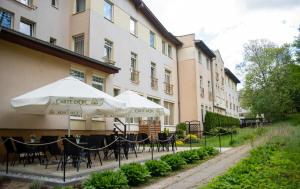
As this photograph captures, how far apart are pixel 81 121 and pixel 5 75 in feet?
14.7

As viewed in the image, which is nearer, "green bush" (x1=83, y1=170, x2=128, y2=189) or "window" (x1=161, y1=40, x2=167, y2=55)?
"green bush" (x1=83, y1=170, x2=128, y2=189)

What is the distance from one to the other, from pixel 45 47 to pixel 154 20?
1436cm

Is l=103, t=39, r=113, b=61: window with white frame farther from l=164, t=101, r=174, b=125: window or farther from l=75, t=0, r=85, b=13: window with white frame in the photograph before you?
l=164, t=101, r=174, b=125: window

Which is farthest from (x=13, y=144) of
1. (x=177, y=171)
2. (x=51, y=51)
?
(x=177, y=171)

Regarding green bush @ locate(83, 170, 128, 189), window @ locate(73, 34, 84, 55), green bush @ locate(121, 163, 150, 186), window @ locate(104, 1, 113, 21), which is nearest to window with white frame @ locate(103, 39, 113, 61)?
window @ locate(73, 34, 84, 55)

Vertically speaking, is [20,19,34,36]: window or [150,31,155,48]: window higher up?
[150,31,155,48]: window

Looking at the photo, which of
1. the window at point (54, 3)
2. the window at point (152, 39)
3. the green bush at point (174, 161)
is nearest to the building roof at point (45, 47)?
the window at point (54, 3)

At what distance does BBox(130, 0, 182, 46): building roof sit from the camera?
22266mm

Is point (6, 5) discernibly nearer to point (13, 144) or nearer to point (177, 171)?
point (13, 144)

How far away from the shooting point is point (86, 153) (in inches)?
374

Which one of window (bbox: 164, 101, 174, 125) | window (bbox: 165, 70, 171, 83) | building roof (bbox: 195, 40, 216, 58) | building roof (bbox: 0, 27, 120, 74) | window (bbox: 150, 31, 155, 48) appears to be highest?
building roof (bbox: 195, 40, 216, 58)

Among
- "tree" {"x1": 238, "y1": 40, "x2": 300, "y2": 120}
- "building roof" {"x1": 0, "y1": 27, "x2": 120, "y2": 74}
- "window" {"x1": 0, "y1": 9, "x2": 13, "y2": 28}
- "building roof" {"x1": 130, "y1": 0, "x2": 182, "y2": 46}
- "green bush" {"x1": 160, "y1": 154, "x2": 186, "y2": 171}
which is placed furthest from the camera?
"tree" {"x1": 238, "y1": 40, "x2": 300, "y2": 120}

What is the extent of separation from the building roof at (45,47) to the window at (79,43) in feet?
11.5

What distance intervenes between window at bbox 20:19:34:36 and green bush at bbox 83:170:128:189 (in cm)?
1123
